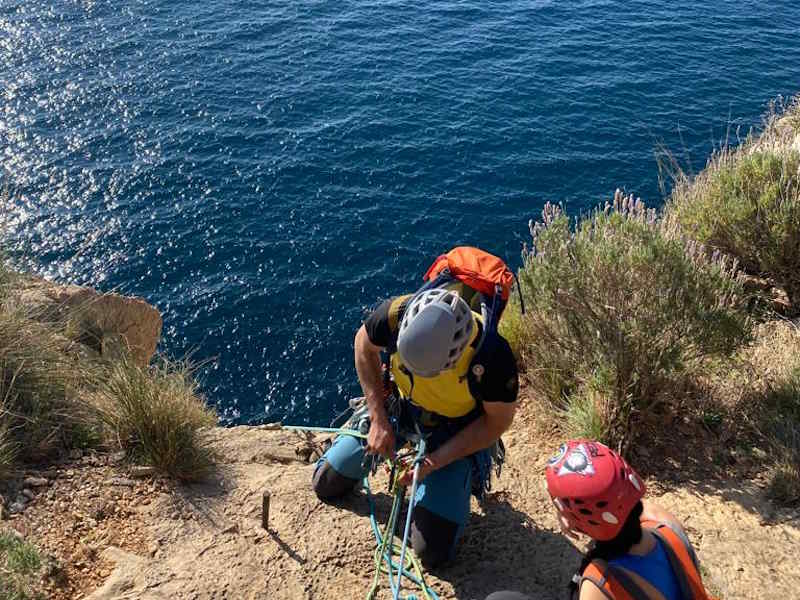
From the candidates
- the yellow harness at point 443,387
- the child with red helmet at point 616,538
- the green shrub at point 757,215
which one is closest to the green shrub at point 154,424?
the yellow harness at point 443,387

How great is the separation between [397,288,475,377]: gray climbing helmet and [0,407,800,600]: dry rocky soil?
5.78 ft

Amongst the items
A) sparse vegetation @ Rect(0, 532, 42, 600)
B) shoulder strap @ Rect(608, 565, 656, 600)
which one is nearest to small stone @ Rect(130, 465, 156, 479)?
sparse vegetation @ Rect(0, 532, 42, 600)

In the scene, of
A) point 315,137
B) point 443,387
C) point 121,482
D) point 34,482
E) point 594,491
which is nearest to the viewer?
point 594,491

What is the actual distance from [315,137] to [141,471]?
14.1 meters

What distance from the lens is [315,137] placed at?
61.8 feet

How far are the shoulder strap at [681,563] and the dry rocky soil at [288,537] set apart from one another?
172cm

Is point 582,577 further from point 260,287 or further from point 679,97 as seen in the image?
point 679,97

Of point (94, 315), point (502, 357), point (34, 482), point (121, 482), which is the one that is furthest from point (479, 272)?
point (94, 315)

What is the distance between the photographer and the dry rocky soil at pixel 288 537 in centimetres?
501

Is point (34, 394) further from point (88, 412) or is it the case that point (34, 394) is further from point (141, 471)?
point (141, 471)

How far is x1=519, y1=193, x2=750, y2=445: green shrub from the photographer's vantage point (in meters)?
6.53

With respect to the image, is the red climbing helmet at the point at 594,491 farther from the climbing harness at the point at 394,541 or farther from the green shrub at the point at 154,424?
the green shrub at the point at 154,424

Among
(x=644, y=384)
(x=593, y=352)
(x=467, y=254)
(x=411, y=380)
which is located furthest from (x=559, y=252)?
(x=411, y=380)

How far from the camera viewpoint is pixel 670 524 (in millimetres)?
3775
